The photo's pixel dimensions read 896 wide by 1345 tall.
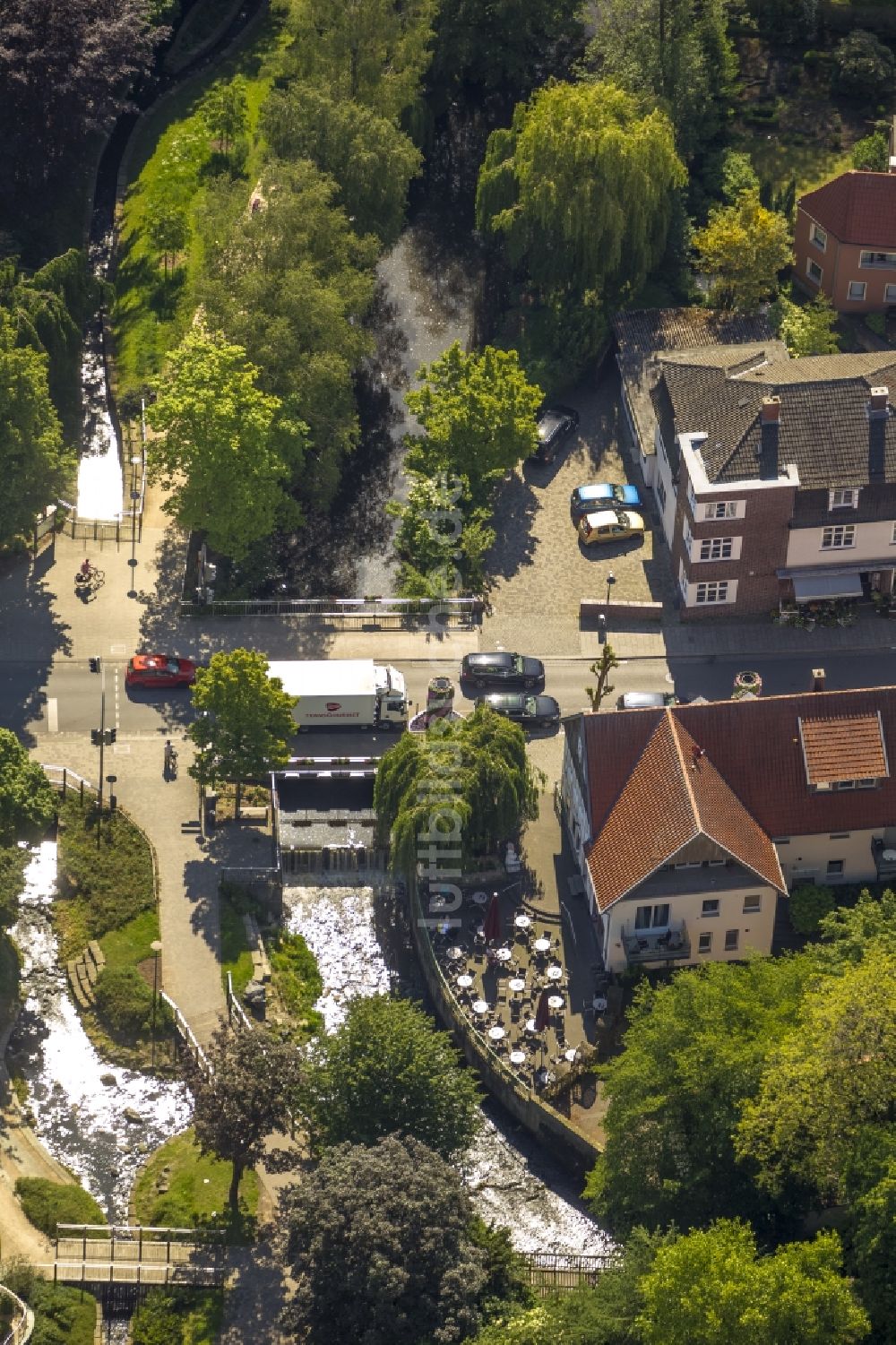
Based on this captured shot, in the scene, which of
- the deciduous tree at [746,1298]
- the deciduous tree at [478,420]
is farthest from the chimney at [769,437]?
the deciduous tree at [746,1298]

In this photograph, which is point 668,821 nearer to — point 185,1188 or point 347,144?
point 185,1188

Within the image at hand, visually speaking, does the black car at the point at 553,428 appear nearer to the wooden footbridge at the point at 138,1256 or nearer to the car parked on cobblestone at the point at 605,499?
the car parked on cobblestone at the point at 605,499

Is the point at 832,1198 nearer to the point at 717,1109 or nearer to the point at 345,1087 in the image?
the point at 717,1109

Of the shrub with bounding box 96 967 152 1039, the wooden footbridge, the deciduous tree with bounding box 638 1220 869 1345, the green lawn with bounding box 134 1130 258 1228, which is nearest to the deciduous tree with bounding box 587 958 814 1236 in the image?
the deciduous tree with bounding box 638 1220 869 1345

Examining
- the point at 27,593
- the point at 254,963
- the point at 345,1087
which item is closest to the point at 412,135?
the point at 27,593

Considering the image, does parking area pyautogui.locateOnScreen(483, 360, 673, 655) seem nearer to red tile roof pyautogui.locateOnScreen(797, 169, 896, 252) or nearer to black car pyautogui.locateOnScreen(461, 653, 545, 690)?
black car pyautogui.locateOnScreen(461, 653, 545, 690)

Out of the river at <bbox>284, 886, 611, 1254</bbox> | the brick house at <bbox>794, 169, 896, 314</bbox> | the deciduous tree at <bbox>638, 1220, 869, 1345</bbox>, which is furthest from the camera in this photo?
the brick house at <bbox>794, 169, 896, 314</bbox>
